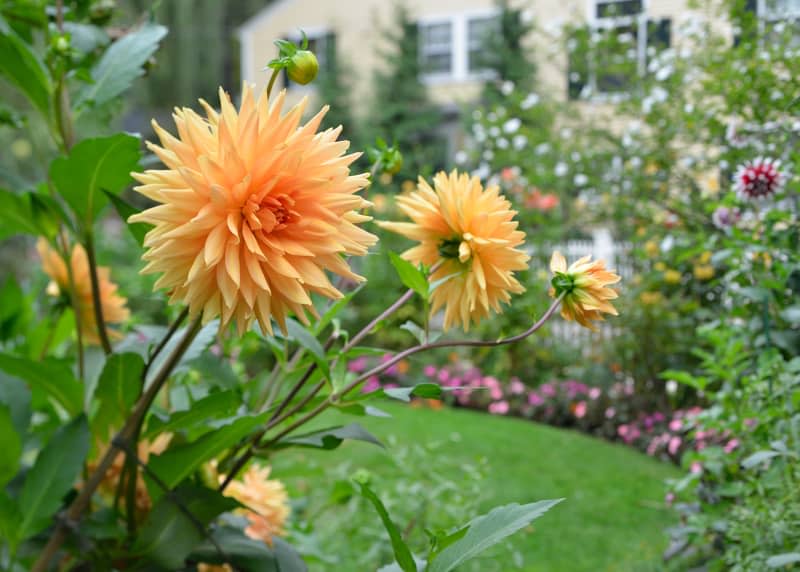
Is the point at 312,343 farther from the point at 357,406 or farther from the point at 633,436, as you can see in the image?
the point at 633,436

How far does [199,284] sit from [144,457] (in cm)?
71

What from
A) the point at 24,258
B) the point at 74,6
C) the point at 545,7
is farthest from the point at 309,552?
the point at 545,7

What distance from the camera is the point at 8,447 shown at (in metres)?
1.12

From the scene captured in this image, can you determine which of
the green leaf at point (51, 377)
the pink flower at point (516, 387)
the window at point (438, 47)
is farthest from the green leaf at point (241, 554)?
the window at point (438, 47)

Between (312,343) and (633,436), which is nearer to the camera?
(312,343)

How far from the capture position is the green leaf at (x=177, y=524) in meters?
0.96

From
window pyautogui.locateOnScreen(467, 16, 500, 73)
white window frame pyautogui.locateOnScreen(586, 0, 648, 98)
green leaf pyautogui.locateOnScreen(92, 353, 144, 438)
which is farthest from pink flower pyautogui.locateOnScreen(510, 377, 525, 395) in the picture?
window pyautogui.locateOnScreen(467, 16, 500, 73)

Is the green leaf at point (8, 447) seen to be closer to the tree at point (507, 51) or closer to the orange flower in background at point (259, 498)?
the orange flower in background at point (259, 498)

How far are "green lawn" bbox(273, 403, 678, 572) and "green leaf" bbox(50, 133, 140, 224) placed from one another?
0.57 m

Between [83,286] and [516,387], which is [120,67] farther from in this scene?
[516,387]

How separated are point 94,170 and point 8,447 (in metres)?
0.41

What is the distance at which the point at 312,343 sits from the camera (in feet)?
2.94

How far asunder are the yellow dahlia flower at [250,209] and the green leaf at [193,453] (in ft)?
1.23

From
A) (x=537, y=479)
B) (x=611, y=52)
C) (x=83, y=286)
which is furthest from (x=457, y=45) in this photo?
(x=83, y=286)
